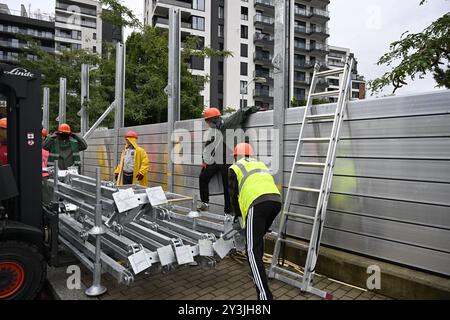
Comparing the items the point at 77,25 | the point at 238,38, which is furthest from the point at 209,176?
the point at 77,25

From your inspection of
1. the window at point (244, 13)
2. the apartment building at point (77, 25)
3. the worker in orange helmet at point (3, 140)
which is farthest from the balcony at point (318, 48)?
the worker in orange helmet at point (3, 140)

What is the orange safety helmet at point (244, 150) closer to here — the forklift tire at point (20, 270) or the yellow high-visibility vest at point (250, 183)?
the yellow high-visibility vest at point (250, 183)

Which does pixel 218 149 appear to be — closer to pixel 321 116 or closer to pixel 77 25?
pixel 321 116

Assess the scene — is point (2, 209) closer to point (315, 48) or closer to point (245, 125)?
point (245, 125)

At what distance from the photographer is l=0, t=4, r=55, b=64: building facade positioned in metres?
56.1

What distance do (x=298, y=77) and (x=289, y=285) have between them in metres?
53.5

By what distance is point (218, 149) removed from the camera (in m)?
5.92

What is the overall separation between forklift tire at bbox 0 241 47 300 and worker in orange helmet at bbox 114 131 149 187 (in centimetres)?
315

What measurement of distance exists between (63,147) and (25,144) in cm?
366

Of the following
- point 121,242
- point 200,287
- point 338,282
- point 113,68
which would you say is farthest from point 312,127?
point 113,68

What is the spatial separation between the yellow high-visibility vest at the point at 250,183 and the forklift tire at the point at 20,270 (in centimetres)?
228

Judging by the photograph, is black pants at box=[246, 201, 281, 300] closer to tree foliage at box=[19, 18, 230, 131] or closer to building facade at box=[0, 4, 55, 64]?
tree foliage at box=[19, 18, 230, 131]

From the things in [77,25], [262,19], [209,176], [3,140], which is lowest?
[209,176]

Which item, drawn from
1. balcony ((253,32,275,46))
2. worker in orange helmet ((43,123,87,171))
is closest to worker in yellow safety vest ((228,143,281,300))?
worker in orange helmet ((43,123,87,171))
